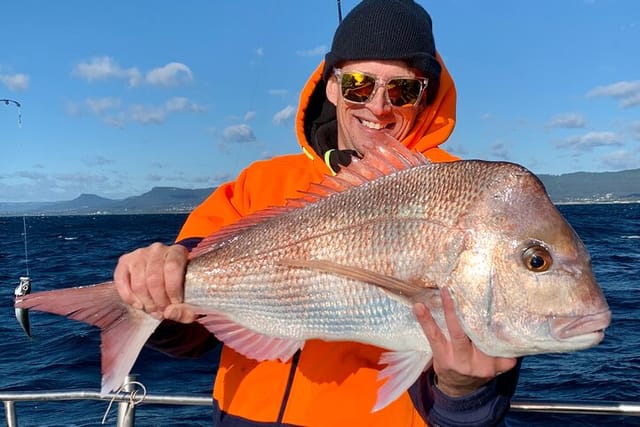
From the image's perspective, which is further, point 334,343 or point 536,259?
point 334,343

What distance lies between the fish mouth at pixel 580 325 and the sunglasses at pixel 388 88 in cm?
150

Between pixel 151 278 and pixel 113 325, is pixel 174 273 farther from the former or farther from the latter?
pixel 113 325

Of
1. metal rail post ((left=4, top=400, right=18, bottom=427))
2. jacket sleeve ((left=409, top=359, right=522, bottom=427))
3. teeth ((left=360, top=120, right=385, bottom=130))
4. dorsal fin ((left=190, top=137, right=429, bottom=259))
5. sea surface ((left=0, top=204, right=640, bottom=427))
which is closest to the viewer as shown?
jacket sleeve ((left=409, top=359, right=522, bottom=427))

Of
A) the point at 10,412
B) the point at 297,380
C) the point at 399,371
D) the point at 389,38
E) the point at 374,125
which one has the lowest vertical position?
the point at 10,412

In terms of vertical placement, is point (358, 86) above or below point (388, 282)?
above

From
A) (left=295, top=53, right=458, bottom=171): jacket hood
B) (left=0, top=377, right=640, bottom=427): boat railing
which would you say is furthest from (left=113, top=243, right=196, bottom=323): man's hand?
(left=295, top=53, right=458, bottom=171): jacket hood

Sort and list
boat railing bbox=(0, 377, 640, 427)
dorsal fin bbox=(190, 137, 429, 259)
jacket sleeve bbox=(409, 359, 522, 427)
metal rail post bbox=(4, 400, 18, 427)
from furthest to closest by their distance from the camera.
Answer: metal rail post bbox=(4, 400, 18, 427) < boat railing bbox=(0, 377, 640, 427) < dorsal fin bbox=(190, 137, 429, 259) < jacket sleeve bbox=(409, 359, 522, 427)

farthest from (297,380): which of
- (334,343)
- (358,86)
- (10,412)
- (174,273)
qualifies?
(10,412)

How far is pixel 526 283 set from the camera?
231 centimetres

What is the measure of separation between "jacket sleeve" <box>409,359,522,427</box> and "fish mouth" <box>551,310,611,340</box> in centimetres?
36

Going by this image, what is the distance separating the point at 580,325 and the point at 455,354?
460 mm

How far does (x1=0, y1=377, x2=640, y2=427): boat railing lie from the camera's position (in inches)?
126

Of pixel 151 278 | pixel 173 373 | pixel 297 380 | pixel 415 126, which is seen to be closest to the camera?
pixel 151 278

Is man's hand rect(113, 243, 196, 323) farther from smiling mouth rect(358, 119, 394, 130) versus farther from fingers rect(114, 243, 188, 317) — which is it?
smiling mouth rect(358, 119, 394, 130)
